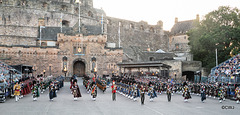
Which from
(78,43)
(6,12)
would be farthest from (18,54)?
(6,12)

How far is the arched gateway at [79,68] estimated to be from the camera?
59.8m

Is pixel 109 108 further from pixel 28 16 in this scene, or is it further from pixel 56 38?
pixel 28 16

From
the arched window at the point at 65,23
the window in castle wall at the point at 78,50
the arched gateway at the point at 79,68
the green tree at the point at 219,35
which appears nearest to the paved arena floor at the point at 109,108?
the green tree at the point at 219,35

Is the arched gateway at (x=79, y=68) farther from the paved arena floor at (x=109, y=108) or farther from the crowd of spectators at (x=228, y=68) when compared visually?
the paved arena floor at (x=109, y=108)

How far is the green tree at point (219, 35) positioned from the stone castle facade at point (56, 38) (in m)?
16.5

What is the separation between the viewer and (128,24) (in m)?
98.5

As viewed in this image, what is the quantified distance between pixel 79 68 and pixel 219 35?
27.7m

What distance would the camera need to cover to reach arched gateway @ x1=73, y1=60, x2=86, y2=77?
5981cm

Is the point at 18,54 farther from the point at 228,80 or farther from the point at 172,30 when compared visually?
the point at 172,30

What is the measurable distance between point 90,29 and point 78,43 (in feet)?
34.3

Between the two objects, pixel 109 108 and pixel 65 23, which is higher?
pixel 65 23

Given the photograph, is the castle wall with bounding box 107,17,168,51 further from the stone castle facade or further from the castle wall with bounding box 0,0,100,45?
the castle wall with bounding box 0,0,100,45

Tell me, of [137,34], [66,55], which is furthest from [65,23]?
[137,34]

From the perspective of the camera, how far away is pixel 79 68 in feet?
197
